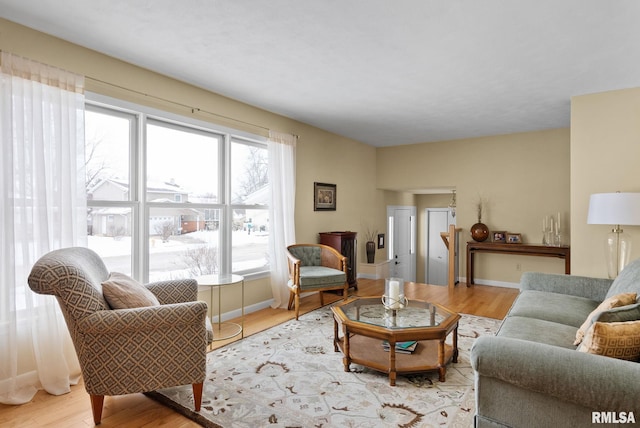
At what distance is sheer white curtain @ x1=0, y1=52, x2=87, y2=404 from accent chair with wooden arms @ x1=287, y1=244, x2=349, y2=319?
211cm

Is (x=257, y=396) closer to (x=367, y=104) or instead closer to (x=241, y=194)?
(x=241, y=194)

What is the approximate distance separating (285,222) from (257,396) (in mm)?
2468

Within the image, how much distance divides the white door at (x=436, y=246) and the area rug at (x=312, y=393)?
17.2 feet

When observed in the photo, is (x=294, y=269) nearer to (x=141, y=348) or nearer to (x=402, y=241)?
(x=141, y=348)

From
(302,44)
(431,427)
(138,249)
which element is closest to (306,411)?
(431,427)

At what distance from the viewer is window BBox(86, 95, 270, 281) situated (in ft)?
9.83

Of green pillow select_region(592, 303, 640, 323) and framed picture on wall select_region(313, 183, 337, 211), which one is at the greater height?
framed picture on wall select_region(313, 183, 337, 211)

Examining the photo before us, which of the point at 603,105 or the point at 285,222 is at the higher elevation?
the point at 603,105

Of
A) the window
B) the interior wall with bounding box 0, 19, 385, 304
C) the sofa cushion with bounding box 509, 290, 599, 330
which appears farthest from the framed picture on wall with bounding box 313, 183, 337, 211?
the sofa cushion with bounding box 509, 290, 599, 330

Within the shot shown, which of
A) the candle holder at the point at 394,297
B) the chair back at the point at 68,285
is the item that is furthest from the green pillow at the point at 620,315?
the chair back at the point at 68,285

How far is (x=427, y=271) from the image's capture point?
8.35 metres

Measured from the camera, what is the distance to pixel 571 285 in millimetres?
3027

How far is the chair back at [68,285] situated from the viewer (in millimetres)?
1769

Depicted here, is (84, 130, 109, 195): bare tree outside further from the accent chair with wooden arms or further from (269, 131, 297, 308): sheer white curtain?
the accent chair with wooden arms
